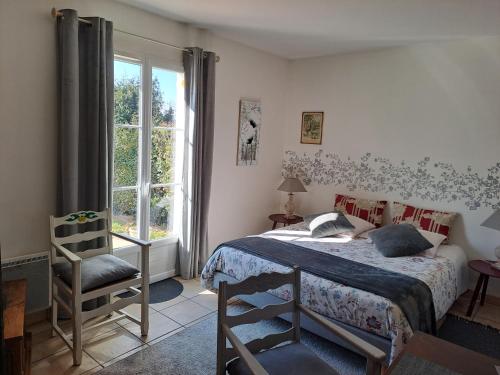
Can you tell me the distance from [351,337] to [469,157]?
2.83 meters

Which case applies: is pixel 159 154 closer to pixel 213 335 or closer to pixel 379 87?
pixel 213 335

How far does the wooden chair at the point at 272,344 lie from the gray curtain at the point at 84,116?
1611 millimetres

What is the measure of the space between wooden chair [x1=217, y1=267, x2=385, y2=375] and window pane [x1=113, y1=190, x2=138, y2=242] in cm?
192

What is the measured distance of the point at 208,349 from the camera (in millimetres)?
2553

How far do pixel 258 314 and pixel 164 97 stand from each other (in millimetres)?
2411

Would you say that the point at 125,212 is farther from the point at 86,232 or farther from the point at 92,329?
the point at 92,329

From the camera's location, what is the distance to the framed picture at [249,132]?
4.23 m

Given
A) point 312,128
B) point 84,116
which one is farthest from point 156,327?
point 312,128

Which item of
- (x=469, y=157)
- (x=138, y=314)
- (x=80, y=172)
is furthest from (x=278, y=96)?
(x=138, y=314)

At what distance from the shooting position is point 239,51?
4.09m

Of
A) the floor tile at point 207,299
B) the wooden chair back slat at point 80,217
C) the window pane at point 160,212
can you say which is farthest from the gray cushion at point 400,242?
the wooden chair back slat at point 80,217

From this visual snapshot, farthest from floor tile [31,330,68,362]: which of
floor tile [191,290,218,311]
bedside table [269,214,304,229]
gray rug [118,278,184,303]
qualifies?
bedside table [269,214,304,229]

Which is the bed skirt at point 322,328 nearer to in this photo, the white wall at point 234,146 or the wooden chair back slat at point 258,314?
the wooden chair back slat at point 258,314

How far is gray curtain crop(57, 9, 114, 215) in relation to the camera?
8.50ft
